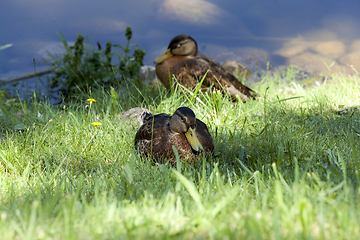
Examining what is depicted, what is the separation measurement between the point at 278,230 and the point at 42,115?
3493 mm

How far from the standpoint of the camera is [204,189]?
1.87 m

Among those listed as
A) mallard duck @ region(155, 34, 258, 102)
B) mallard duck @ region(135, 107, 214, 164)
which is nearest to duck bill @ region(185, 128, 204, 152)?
mallard duck @ region(135, 107, 214, 164)

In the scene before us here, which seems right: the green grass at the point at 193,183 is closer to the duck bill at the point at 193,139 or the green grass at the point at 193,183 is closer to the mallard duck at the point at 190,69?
the duck bill at the point at 193,139

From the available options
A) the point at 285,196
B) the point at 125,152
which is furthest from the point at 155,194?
the point at 125,152

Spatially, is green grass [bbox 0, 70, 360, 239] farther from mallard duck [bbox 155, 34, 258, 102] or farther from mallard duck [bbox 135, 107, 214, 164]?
mallard duck [bbox 155, 34, 258, 102]

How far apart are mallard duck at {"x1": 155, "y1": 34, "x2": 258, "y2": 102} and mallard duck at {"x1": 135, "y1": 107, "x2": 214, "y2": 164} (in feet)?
6.77

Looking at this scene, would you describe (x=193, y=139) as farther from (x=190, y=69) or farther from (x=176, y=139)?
(x=190, y=69)

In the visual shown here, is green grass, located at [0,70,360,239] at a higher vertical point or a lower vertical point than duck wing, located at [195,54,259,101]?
lower

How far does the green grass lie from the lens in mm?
1255

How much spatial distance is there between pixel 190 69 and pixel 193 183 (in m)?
3.09

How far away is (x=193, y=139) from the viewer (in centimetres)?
254

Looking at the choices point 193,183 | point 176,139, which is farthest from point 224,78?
point 193,183

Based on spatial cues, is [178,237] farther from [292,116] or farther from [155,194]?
[292,116]

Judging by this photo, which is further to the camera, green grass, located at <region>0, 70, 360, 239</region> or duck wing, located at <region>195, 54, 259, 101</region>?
duck wing, located at <region>195, 54, 259, 101</region>
